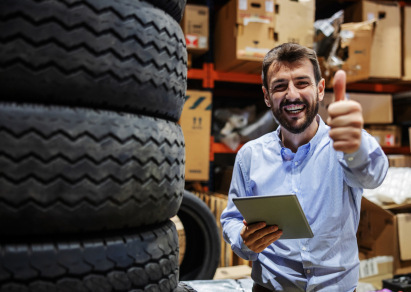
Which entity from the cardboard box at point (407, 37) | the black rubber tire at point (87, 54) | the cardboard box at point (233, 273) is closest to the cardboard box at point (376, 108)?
the cardboard box at point (407, 37)

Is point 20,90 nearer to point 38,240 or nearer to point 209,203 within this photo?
point 38,240

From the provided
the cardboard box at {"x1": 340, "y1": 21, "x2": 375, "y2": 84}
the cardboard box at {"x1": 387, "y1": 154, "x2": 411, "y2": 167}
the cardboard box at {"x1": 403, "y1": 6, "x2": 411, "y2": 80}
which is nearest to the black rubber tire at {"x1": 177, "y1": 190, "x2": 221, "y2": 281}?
the cardboard box at {"x1": 340, "y1": 21, "x2": 375, "y2": 84}

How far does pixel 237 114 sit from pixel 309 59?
188 cm

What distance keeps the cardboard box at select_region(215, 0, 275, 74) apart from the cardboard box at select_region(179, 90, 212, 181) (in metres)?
0.40

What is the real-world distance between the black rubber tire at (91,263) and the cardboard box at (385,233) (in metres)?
2.25

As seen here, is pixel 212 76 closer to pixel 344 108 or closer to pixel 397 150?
pixel 397 150

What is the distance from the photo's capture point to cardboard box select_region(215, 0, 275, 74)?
2771 mm

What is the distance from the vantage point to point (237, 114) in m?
3.29

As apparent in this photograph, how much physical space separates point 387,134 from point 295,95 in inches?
96.4

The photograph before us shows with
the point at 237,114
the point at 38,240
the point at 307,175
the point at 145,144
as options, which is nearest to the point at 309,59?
the point at 307,175

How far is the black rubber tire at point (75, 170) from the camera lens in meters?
0.60

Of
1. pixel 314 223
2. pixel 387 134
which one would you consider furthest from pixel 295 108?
pixel 387 134

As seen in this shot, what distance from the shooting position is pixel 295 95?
1.36 metres

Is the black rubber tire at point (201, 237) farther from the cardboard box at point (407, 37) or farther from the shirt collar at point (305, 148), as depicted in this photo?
the cardboard box at point (407, 37)
